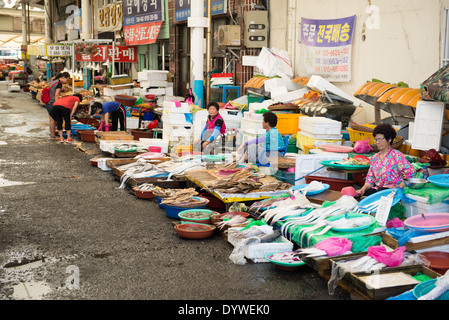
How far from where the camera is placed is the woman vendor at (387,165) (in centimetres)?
680

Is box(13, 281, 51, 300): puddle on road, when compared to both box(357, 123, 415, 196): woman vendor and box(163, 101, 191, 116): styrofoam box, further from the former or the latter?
box(163, 101, 191, 116): styrofoam box

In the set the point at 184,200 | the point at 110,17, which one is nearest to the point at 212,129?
the point at 184,200

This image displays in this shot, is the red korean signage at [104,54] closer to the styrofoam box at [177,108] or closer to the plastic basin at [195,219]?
the styrofoam box at [177,108]

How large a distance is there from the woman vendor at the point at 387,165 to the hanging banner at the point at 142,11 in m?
16.4

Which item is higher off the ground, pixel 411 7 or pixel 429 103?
pixel 411 7

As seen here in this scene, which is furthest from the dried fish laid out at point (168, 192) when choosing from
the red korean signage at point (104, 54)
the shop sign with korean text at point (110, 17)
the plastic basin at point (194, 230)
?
the shop sign with korean text at point (110, 17)

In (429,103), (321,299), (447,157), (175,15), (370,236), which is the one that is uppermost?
(175,15)

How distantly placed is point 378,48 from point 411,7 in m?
1.16

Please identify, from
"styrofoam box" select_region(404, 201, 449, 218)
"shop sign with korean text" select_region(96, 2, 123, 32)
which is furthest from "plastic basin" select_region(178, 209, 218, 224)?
"shop sign with korean text" select_region(96, 2, 123, 32)

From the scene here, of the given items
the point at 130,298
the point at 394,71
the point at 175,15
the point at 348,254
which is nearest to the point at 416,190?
the point at 348,254

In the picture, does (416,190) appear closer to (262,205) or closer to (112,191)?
(262,205)

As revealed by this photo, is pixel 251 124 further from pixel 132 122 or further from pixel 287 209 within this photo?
pixel 132 122

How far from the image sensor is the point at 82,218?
7.64 meters

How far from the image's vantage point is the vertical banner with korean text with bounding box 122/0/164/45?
21734 mm
